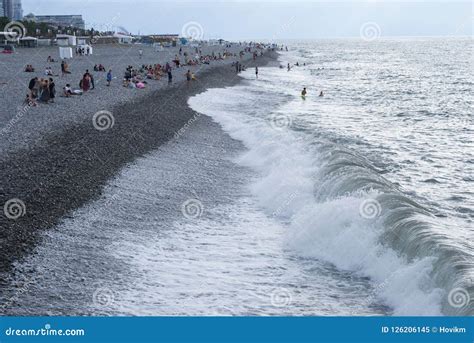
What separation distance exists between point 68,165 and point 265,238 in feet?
25.2

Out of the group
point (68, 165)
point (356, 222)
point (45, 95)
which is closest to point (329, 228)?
point (356, 222)

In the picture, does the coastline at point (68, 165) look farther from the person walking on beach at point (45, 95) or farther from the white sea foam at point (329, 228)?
the white sea foam at point (329, 228)

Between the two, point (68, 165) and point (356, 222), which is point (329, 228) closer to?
point (356, 222)

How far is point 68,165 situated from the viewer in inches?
722

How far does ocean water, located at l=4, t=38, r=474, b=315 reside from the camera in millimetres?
10875

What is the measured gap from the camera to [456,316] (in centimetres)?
993

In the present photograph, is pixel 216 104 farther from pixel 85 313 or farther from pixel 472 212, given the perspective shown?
pixel 85 313

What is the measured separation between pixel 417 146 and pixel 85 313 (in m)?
25.8

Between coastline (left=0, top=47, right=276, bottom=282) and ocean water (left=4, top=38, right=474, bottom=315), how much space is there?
498 mm

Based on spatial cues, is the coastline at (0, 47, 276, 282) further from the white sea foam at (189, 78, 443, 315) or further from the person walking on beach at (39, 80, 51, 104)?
the white sea foam at (189, 78, 443, 315)

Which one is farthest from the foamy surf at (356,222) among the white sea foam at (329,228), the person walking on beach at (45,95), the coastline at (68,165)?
the person walking on beach at (45,95)

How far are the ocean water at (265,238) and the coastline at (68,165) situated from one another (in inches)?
19.6

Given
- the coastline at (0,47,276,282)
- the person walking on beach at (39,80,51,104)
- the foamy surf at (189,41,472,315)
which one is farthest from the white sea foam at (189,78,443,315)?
the person walking on beach at (39,80,51,104)
